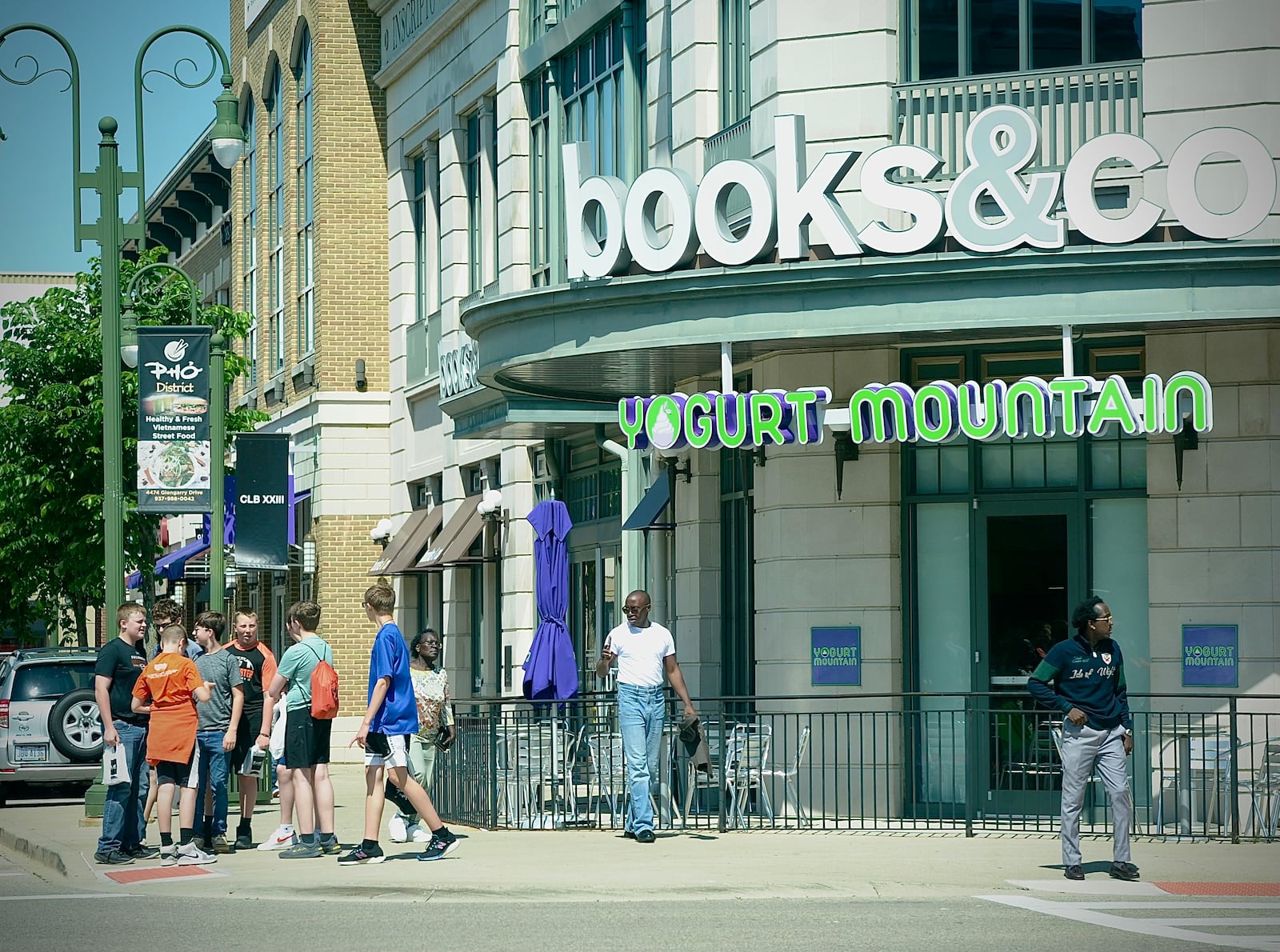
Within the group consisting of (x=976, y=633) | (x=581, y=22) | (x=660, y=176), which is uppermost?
(x=581, y=22)

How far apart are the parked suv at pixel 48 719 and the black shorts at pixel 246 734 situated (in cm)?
599

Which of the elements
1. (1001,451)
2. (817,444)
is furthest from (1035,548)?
(817,444)

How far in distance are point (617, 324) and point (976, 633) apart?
13.6 feet

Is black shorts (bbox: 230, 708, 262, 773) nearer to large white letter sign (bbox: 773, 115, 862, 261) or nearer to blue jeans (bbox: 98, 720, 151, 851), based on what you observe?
blue jeans (bbox: 98, 720, 151, 851)

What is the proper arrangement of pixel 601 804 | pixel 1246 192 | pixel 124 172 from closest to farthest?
pixel 1246 192, pixel 601 804, pixel 124 172

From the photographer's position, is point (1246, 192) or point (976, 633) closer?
point (1246, 192)

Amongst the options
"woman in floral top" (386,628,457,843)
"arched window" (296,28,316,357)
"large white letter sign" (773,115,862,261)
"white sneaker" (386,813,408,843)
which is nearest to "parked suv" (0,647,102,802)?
"woman in floral top" (386,628,457,843)

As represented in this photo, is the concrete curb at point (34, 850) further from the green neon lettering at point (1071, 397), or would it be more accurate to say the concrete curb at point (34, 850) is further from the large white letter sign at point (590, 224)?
the green neon lettering at point (1071, 397)

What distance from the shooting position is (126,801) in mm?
15164

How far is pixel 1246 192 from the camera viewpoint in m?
16.3

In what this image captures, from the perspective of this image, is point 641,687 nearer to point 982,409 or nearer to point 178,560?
point 982,409

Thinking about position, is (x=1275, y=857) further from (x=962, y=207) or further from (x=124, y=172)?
(x=124, y=172)

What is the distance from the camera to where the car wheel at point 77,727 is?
877 inches

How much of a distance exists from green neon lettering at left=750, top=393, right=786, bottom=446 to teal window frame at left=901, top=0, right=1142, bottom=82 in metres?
3.35
